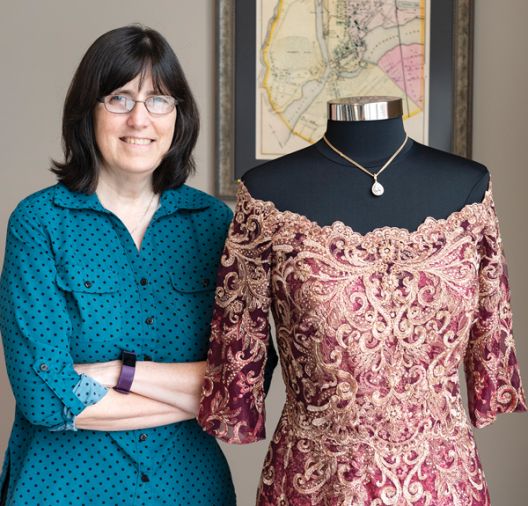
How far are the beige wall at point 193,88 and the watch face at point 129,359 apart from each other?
1.21 m

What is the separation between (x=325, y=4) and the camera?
9.27ft

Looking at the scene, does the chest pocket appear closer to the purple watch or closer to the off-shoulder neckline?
the purple watch

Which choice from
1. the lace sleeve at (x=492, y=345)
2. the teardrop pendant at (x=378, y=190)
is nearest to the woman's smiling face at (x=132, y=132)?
the teardrop pendant at (x=378, y=190)

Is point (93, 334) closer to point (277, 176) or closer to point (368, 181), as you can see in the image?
point (277, 176)

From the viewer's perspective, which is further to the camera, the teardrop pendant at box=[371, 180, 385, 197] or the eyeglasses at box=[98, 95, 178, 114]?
the eyeglasses at box=[98, 95, 178, 114]

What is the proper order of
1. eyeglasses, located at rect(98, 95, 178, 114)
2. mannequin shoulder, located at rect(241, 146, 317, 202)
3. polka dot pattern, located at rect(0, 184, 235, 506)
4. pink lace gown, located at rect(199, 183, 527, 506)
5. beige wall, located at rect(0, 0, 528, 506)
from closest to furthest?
pink lace gown, located at rect(199, 183, 527, 506) → mannequin shoulder, located at rect(241, 146, 317, 202) → polka dot pattern, located at rect(0, 184, 235, 506) → eyeglasses, located at rect(98, 95, 178, 114) → beige wall, located at rect(0, 0, 528, 506)

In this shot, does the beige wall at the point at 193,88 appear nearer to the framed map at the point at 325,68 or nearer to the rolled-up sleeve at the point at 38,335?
the framed map at the point at 325,68

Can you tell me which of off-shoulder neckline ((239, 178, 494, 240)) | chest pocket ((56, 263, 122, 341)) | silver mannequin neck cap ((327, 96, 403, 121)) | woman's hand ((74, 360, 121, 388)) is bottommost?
woman's hand ((74, 360, 121, 388))

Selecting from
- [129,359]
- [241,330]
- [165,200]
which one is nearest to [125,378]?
[129,359]

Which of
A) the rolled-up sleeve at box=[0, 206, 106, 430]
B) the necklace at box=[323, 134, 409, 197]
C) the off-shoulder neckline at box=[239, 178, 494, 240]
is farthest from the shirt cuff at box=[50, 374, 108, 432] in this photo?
the necklace at box=[323, 134, 409, 197]

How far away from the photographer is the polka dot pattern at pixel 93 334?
1.66m

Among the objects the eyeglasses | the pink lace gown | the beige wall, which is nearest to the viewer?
the pink lace gown

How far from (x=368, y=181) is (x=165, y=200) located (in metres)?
0.51

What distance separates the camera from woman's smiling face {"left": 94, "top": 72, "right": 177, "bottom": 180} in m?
1.76
